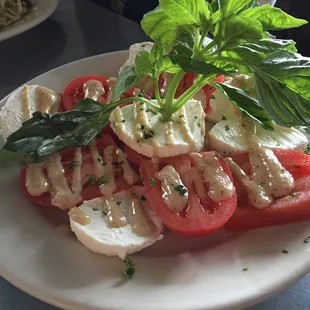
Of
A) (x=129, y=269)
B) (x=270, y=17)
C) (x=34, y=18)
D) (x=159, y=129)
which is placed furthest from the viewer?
(x=34, y=18)

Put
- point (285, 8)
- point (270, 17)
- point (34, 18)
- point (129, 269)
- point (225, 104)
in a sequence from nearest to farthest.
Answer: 1. point (129, 269)
2. point (270, 17)
3. point (225, 104)
4. point (34, 18)
5. point (285, 8)

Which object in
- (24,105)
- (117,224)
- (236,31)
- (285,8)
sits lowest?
(285,8)

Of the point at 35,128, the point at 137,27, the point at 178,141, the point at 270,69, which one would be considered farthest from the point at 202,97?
the point at 137,27

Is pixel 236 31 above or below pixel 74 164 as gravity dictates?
above

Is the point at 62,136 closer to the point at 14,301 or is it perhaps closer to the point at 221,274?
the point at 14,301

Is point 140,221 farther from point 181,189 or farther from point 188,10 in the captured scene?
point 188,10

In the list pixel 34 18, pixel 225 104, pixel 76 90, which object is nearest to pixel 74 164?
pixel 76 90

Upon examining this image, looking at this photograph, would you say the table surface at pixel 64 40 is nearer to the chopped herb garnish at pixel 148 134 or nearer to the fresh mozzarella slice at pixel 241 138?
the chopped herb garnish at pixel 148 134
